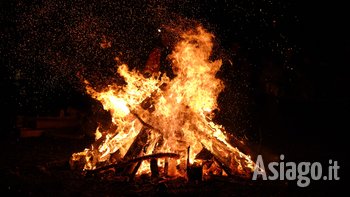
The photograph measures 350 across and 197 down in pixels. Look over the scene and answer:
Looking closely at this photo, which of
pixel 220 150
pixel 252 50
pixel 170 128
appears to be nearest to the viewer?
pixel 170 128

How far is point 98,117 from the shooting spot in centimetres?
1338

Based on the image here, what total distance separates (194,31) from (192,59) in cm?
79

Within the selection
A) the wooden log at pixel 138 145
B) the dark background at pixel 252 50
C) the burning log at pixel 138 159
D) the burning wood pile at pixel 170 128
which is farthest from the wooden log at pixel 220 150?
the dark background at pixel 252 50

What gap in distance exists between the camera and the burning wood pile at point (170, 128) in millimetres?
8172

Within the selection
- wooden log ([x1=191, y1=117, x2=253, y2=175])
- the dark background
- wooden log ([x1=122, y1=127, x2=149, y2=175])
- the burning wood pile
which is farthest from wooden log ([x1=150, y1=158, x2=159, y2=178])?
the dark background

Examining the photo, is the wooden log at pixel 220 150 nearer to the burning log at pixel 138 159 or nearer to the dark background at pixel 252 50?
the burning log at pixel 138 159

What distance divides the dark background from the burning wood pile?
7.84 feet

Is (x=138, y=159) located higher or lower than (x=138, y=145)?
lower

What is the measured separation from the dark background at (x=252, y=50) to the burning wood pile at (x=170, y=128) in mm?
2391

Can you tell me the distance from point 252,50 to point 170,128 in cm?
608

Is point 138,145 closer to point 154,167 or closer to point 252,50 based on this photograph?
point 154,167

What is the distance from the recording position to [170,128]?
27.6 feet

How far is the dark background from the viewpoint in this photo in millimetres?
11688

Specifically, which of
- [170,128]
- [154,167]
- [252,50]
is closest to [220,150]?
[170,128]
